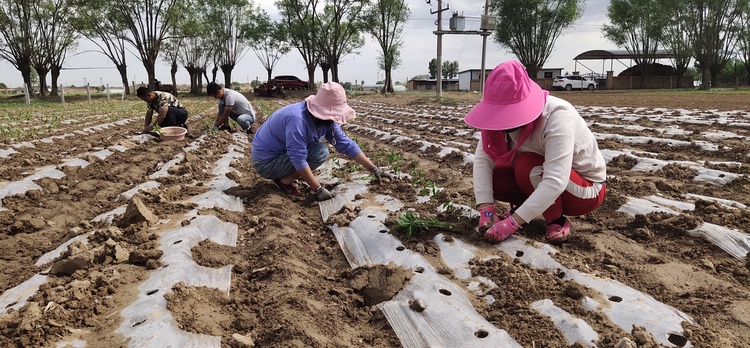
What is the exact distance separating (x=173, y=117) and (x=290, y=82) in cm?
2788

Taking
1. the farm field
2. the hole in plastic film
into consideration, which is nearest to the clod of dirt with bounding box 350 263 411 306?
the farm field

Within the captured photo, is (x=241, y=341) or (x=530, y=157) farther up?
(x=530, y=157)

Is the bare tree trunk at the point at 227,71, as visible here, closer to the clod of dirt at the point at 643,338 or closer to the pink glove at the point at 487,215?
the pink glove at the point at 487,215

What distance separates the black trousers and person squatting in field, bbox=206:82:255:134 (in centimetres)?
59

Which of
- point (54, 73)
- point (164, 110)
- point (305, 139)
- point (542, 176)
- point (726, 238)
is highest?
point (54, 73)

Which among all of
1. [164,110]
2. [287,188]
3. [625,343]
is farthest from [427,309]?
[164,110]

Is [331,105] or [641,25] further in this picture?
[641,25]

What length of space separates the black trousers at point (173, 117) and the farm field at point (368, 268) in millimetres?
3573

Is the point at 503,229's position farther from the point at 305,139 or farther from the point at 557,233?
the point at 305,139

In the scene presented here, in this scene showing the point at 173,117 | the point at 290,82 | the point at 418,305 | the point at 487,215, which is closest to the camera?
the point at 418,305

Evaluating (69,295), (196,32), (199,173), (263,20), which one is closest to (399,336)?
(69,295)

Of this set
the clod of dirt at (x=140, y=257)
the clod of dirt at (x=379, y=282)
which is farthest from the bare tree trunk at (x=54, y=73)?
the clod of dirt at (x=379, y=282)

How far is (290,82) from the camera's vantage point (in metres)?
35.1

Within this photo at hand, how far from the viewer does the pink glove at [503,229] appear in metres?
2.49
